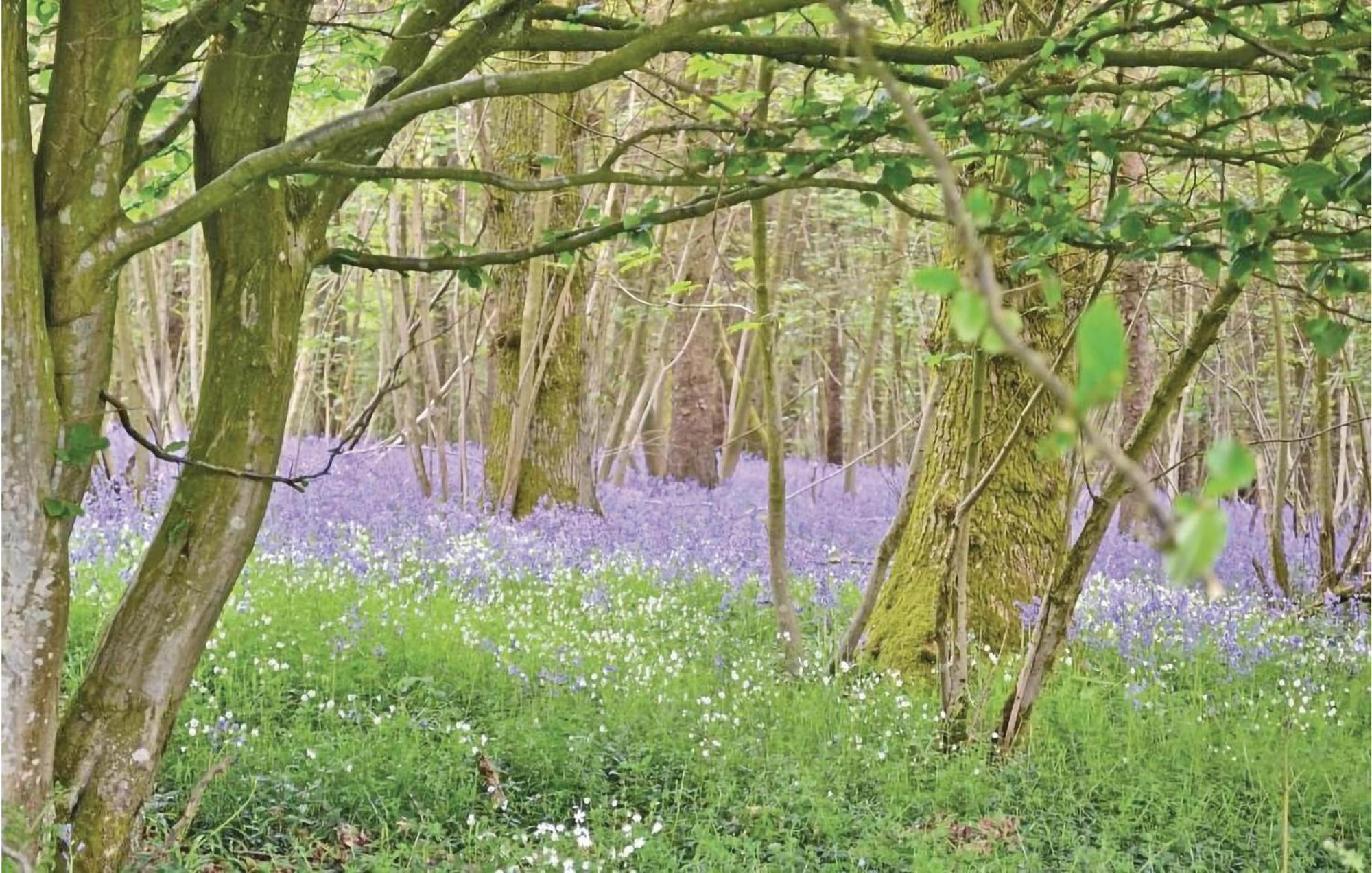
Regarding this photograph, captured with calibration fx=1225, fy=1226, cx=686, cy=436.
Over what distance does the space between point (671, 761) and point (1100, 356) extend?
4.58m

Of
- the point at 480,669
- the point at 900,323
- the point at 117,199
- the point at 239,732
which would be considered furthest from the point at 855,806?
the point at 900,323

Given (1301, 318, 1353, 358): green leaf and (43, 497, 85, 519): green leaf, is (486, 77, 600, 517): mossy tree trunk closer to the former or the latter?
(43, 497, 85, 519): green leaf

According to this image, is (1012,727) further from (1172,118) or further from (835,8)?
(835,8)

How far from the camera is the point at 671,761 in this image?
5.06 metres

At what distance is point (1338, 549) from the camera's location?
12.0 meters

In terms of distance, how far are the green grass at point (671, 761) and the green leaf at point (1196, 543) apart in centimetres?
342

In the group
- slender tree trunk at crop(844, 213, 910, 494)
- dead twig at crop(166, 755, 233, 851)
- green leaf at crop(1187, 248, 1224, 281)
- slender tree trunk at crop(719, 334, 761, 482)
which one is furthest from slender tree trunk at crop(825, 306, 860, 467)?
green leaf at crop(1187, 248, 1224, 281)

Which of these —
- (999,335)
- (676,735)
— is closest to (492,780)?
(676,735)

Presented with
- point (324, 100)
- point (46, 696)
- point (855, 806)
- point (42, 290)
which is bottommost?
point (855, 806)

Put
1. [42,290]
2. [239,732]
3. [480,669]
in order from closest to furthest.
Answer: [42,290], [239,732], [480,669]

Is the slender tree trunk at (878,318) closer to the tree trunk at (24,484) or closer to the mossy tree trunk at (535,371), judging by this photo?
the mossy tree trunk at (535,371)

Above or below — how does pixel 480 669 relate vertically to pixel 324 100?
below

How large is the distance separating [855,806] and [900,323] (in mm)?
17631

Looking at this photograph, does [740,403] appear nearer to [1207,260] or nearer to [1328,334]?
[1207,260]
